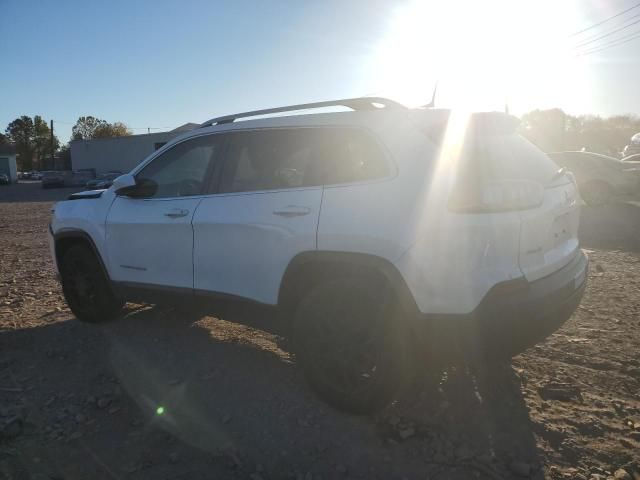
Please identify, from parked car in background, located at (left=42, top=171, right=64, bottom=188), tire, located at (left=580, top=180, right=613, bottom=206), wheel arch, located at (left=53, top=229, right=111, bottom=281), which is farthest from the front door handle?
parked car in background, located at (left=42, top=171, right=64, bottom=188)

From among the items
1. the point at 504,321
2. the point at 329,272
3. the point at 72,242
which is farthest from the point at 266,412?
the point at 72,242

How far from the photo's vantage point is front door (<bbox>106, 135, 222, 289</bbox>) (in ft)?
12.3

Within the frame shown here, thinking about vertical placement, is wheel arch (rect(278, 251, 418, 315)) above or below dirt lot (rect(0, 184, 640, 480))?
above

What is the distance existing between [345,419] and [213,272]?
1336 mm

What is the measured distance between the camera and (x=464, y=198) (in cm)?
258

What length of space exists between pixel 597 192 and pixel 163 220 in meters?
11.8

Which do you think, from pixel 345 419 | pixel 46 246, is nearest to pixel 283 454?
pixel 345 419

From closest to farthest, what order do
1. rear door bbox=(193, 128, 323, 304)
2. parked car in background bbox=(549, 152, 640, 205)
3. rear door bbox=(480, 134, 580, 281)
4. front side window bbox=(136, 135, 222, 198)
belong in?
1. rear door bbox=(480, 134, 580, 281)
2. rear door bbox=(193, 128, 323, 304)
3. front side window bbox=(136, 135, 222, 198)
4. parked car in background bbox=(549, 152, 640, 205)

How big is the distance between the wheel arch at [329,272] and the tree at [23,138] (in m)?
113

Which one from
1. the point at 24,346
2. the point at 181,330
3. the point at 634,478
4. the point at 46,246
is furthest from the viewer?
the point at 46,246

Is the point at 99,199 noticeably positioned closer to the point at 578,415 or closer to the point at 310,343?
the point at 310,343

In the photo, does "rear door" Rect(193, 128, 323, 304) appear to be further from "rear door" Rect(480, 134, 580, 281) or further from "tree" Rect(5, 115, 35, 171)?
"tree" Rect(5, 115, 35, 171)

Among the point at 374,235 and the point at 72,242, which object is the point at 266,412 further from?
the point at 72,242

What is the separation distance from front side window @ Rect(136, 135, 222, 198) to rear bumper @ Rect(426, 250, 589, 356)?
2075 mm
